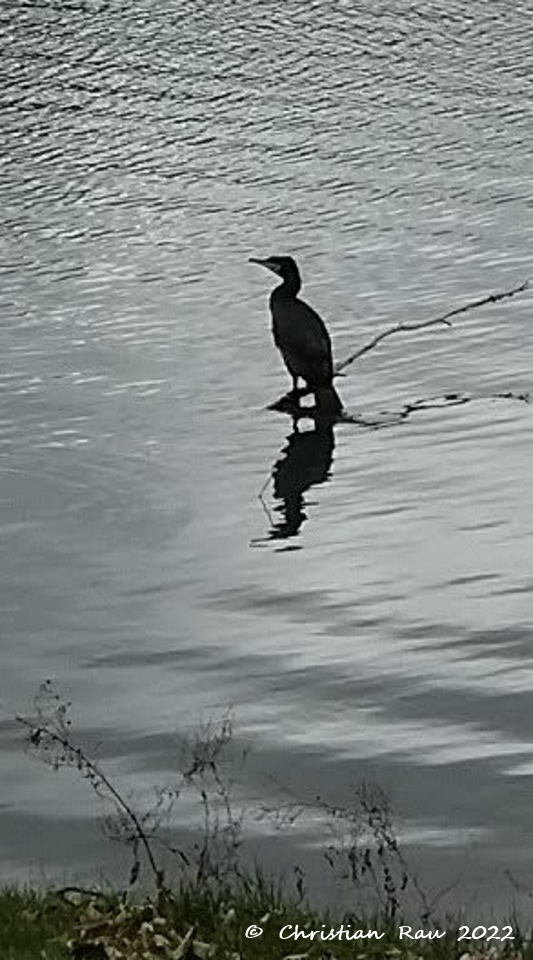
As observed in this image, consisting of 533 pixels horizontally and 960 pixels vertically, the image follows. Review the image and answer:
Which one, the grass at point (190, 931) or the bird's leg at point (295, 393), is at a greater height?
the bird's leg at point (295, 393)

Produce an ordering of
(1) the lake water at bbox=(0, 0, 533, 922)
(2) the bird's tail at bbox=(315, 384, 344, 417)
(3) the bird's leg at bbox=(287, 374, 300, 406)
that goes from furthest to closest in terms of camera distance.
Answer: (3) the bird's leg at bbox=(287, 374, 300, 406)
(2) the bird's tail at bbox=(315, 384, 344, 417)
(1) the lake water at bbox=(0, 0, 533, 922)

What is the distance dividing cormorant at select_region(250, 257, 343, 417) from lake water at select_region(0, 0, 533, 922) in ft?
0.92

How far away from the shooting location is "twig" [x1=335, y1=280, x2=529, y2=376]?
16516 millimetres

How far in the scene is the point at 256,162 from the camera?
26.3 metres

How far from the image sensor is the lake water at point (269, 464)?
31.3 feet

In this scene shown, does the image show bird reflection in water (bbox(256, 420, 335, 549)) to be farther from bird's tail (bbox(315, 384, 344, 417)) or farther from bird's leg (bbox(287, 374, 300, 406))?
bird's leg (bbox(287, 374, 300, 406))

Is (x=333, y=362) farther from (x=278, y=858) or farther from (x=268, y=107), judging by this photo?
(x=268, y=107)

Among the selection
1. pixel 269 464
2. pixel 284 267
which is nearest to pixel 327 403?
pixel 269 464

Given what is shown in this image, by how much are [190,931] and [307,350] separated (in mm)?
9518

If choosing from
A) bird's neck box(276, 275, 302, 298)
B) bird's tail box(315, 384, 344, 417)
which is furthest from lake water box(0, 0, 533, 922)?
bird's neck box(276, 275, 302, 298)

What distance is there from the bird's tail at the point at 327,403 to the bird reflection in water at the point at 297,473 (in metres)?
0.13

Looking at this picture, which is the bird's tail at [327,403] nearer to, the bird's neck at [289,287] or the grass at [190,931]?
the bird's neck at [289,287]

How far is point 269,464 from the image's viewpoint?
48.0 ft

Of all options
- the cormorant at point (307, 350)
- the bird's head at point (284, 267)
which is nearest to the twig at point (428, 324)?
the cormorant at point (307, 350)
